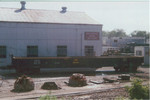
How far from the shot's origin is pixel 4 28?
21.2m

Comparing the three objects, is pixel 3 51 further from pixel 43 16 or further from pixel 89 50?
pixel 89 50

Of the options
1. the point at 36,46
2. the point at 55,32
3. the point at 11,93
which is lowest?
the point at 11,93

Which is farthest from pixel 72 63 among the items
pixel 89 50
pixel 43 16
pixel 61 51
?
pixel 43 16

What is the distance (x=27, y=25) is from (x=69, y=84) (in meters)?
10.8

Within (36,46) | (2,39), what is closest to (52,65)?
(36,46)

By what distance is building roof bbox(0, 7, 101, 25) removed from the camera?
2262 cm

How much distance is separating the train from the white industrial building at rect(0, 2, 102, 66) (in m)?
3.35

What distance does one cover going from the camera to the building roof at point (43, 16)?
74.2 feet

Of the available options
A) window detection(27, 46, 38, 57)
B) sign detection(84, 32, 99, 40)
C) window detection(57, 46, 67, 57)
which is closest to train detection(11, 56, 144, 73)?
window detection(57, 46, 67, 57)

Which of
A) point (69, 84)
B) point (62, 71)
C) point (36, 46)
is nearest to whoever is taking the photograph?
point (69, 84)

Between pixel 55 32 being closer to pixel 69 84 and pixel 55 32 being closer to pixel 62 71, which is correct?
pixel 62 71

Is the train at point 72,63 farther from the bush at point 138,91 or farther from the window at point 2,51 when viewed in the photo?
the bush at point 138,91

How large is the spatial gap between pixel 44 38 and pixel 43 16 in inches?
133

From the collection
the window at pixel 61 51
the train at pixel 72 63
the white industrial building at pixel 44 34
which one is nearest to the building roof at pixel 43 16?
the white industrial building at pixel 44 34
